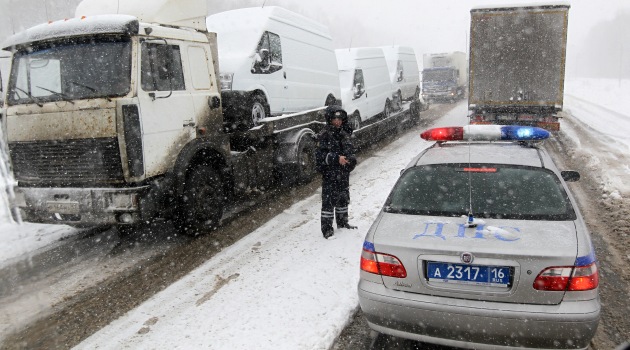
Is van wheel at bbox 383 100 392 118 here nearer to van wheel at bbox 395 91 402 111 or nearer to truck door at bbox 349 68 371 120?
van wheel at bbox 395 91 402 111

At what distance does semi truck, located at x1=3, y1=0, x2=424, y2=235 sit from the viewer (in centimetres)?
507

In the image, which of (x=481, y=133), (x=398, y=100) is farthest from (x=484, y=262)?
(x=398, y=100)

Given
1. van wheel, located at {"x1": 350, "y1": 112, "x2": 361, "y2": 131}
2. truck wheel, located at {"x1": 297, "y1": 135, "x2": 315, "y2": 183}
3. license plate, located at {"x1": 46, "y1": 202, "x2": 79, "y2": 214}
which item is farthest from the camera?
van wheel, located at {"x1": 350, "y1": 112, "x2": 361, "y2": 131}

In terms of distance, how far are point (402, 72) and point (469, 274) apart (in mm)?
15331

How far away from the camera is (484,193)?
134 inches

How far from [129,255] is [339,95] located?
7.14 m

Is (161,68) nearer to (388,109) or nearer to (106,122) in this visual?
(106,122)

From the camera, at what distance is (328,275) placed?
4.70 meters

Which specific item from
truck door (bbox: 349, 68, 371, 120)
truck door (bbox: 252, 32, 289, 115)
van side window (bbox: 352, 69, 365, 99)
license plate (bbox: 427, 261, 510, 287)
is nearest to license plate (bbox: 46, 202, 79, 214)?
truck door (bbox: 252, 32, 289, 115)

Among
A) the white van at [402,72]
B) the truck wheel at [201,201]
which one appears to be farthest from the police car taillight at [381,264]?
the white van at [402,72]

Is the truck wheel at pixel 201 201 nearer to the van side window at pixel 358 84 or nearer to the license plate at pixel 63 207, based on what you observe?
the license plate at pixel 63 207

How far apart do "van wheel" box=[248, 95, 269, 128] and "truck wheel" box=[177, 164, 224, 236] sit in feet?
4.18

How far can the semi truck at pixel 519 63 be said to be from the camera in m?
11.2

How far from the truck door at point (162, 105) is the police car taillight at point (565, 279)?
14.0 ft
